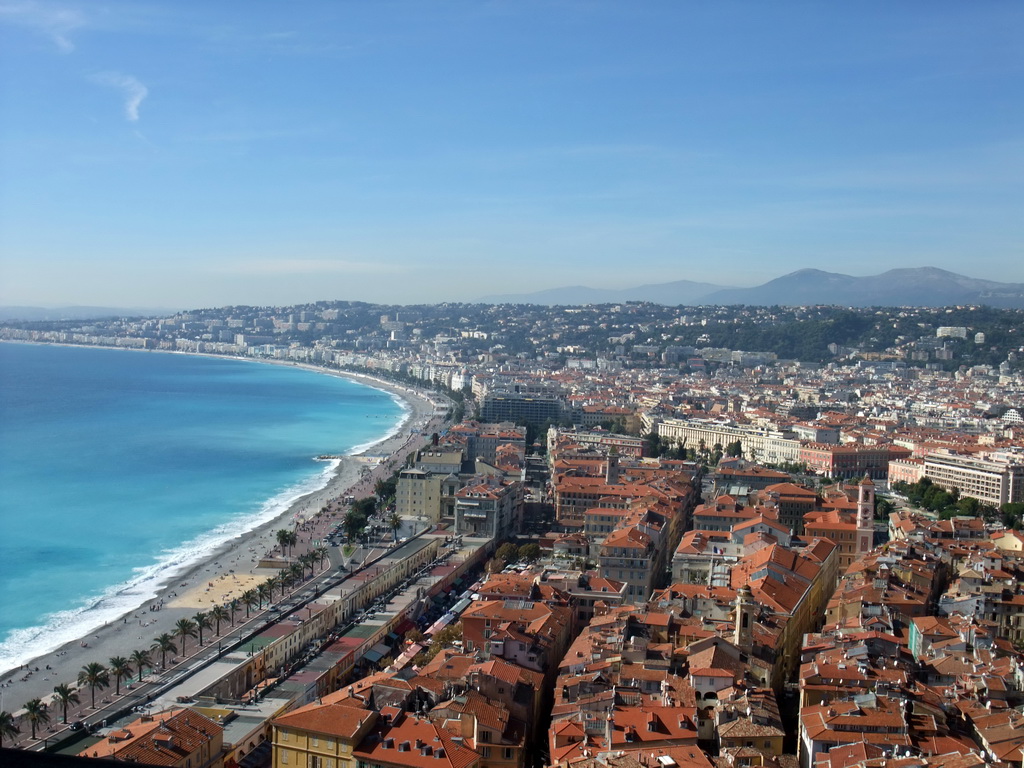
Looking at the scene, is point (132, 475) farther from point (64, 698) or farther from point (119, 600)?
point (64, 698)

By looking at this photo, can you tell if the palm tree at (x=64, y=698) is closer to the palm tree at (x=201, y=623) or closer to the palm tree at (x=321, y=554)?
the palm tree at (x=201, y=623)

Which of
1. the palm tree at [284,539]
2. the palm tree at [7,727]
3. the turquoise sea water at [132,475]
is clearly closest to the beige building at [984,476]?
the palm tree at [284,539]

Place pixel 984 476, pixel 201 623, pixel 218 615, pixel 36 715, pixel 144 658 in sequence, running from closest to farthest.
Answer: pixel 36 715 < pixel 144 658 < pixel 201 623 < pixel 218 615 < pixel 984 476

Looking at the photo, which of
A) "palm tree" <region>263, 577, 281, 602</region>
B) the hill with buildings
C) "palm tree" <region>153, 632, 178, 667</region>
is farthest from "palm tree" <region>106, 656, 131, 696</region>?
the hill with buildings

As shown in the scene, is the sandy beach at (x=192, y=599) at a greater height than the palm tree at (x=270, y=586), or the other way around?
the palm tree at (x=270, y=586)

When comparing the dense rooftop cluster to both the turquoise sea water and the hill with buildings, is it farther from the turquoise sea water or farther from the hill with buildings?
the hill with buildings

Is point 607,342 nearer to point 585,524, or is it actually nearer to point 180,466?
point 180,466

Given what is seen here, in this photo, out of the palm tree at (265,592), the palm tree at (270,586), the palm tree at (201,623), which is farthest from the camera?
the palm tree at (270,586)

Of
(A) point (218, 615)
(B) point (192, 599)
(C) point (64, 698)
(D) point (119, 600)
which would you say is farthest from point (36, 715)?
(D) point (119, 600)
